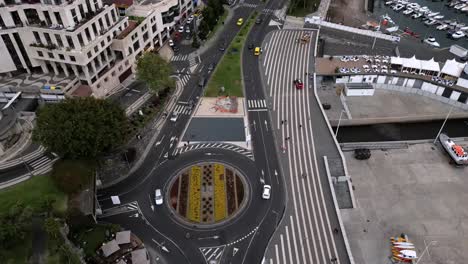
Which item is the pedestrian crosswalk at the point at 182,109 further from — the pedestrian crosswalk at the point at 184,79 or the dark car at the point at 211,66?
the dark car at the point at 211,66

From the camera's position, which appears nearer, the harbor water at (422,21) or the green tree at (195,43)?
the green tree at (195,43)

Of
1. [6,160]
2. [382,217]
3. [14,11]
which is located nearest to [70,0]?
[14,11]

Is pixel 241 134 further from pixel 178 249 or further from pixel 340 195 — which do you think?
pixel 178 249

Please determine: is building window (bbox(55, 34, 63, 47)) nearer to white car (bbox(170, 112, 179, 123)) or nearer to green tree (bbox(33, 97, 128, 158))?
green tree (bbox(33, 97, 128, 158))

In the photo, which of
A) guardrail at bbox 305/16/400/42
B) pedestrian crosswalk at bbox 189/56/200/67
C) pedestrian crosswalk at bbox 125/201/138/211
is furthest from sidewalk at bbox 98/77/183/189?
guardrail at bbox 305/16/400/42

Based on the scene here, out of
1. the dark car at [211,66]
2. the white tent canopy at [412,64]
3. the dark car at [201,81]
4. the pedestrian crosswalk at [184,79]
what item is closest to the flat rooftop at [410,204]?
the white tent canopy at [412,64]

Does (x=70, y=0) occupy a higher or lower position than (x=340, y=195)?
higher
